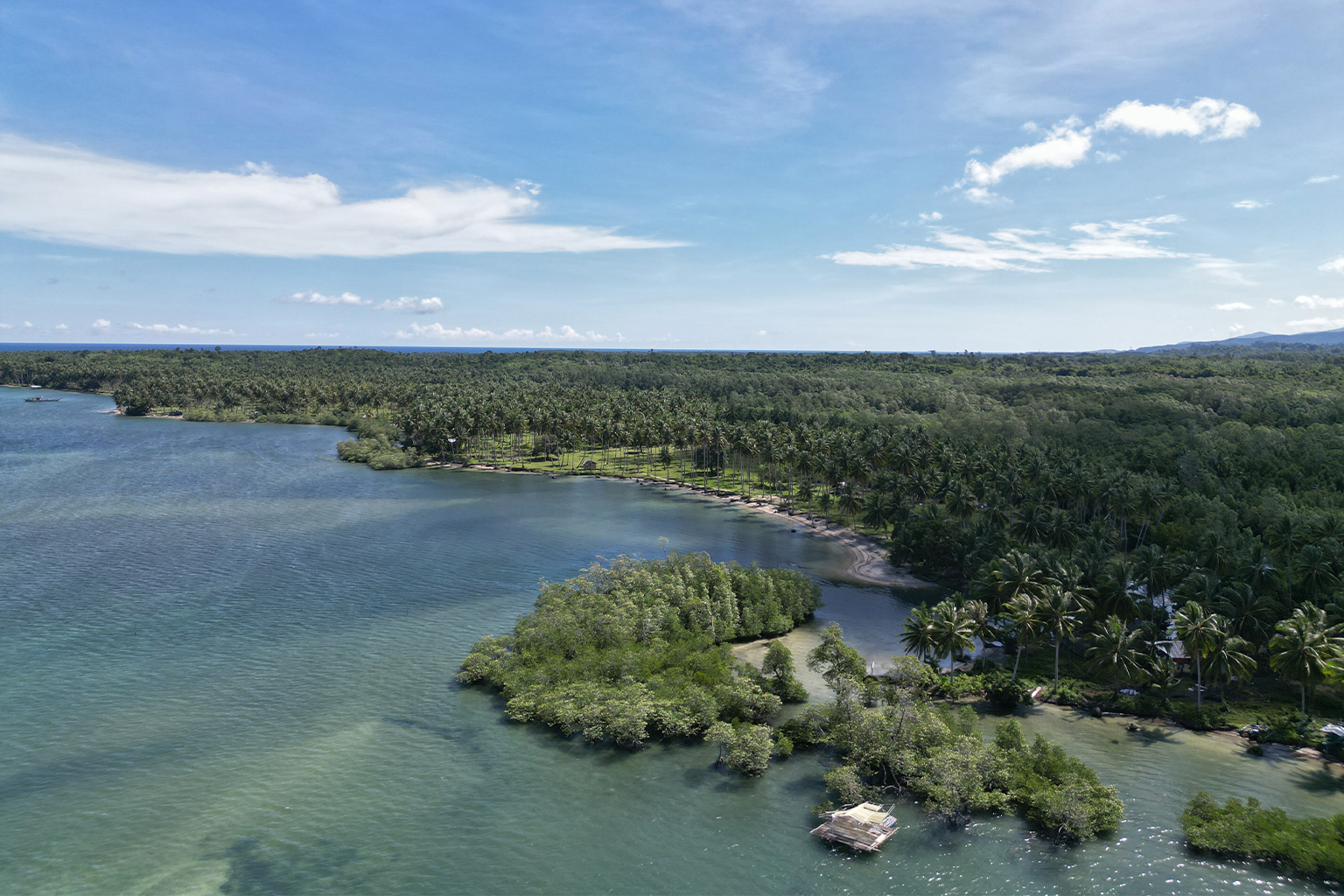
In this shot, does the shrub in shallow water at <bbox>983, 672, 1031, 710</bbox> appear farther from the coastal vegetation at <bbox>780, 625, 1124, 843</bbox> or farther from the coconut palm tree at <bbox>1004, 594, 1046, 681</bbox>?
the coastal vegetation at <bbox>780, 625, 1124, 843</bbox>

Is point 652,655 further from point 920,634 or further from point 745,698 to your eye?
point 920,634

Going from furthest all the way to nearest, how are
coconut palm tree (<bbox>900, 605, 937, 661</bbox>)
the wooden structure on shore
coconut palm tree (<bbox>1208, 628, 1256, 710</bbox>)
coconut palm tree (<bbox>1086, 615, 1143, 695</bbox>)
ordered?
coconut palm tree (<bbox>900, 605, 937, 661</bbox>)
coconut palm tree (<bbox>1086, 615, 1143, 695</bbox>)
coconut palm tree (<bbox>1208, 628, 1256, 710</bbox>)
the wooden structure on shore

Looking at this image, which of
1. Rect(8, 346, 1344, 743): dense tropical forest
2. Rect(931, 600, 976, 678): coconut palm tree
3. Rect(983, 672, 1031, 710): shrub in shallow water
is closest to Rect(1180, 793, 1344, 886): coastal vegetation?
Rect(983, 672, 1031, 710): shrub in shallow water

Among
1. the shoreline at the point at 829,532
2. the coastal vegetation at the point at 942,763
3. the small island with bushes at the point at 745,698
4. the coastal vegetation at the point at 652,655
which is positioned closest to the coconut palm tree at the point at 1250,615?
the small island with bushes at the point at 745,698

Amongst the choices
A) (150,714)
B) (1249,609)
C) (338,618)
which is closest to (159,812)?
(150,714)

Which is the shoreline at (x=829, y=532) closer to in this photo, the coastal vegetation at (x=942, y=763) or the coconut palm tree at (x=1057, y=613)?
the coconut palm tree at (x=1057, y=613)

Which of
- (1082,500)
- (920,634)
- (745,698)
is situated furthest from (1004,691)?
(1082,500)
